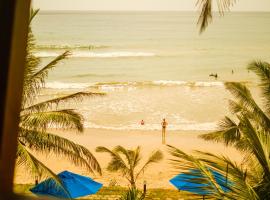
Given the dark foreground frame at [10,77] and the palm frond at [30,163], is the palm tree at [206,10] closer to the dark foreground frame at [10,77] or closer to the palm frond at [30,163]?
the dark foreground frame at [10,77]

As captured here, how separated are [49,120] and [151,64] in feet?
76.8

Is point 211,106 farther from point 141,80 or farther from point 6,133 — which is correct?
point 6,133

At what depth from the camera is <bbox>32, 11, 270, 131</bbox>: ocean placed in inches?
699

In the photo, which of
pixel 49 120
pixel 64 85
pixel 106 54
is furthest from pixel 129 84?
pixel 49 120

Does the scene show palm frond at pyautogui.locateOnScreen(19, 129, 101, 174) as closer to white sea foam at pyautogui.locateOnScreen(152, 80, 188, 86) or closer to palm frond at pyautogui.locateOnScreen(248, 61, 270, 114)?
palm frond at pyautogui.locateOnScreen(248, 61, 270, 114)

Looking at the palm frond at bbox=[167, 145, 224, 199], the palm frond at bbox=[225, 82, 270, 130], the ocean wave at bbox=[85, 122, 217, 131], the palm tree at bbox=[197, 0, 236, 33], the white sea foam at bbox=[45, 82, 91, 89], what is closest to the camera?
the palm frond at bbox=[167, 145, 224, 199]

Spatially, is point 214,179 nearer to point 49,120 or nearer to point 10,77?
point 10,77

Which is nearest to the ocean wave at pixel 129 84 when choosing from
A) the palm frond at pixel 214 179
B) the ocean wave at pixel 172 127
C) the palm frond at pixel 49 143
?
the ocean wave at pixel 172 127

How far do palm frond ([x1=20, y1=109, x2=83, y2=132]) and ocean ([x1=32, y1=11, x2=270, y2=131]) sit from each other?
7386mm

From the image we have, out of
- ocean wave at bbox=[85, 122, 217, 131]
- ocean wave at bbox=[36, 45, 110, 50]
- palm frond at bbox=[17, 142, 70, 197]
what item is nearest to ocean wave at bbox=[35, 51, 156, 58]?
ocean wave at bbox=[36, 45, 110, 50]

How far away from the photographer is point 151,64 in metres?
27.8

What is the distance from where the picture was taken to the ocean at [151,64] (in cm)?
1775

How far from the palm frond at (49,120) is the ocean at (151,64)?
739 cm

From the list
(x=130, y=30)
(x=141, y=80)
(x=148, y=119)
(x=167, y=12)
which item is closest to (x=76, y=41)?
(x=130, y=30)
